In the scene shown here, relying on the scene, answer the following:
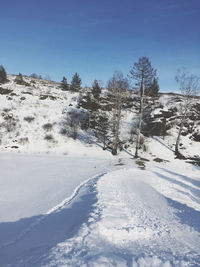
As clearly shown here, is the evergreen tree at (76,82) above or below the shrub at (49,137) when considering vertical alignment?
above

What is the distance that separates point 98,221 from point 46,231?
152 cm

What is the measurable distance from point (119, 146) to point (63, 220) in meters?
13.7

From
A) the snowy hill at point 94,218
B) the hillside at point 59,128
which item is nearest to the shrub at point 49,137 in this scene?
the hillside at point 59,128

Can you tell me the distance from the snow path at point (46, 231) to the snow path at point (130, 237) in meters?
0.31

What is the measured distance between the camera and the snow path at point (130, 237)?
2555 millimetres

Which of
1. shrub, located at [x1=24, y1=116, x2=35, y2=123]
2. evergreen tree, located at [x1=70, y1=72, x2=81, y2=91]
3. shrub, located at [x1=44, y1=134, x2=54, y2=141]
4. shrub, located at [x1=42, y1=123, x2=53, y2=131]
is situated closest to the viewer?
shrub, located at [x1=44, y1=134, x2=54, y2=141]

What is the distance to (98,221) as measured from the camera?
3707mm

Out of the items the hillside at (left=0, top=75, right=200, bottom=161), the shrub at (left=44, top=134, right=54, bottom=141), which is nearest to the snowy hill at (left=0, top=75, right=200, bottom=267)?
the hillside at (left=0, top=75, right=200, bottom=161)

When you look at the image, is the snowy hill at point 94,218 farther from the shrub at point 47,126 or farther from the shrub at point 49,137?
the shrub at point 47,126

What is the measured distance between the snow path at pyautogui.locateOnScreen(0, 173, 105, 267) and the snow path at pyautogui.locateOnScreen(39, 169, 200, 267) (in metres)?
0.31

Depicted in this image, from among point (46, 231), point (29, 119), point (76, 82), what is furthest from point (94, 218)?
point (76, 82)

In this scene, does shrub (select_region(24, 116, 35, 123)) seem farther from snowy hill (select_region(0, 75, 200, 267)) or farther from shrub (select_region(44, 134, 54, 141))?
snowy hill (select_region(0, 75, 200, 267))

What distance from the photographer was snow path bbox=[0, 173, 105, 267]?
107 inches

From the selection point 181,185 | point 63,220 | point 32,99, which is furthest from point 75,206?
point 32,99
